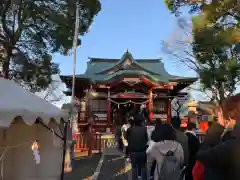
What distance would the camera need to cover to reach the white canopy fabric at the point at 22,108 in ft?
15.1

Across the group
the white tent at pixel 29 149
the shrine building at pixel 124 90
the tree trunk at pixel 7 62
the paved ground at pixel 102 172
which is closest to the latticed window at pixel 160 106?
the shrine building at pixel 124 90

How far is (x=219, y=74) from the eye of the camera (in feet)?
46.2

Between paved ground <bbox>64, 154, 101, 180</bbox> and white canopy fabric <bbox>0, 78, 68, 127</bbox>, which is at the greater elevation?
white canopy fabric <bbox>0, 78, 68, 127</bbox>

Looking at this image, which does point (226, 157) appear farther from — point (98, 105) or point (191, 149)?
point (98, 105)

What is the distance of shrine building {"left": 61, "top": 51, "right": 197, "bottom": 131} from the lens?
21.6 meters

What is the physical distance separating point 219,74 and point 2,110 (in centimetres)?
1142

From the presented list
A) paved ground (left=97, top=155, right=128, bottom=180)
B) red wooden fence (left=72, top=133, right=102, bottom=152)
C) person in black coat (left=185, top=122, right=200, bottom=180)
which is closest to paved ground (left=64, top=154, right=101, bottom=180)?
paved ground (left=97, top=155, right=128, bottom=180)

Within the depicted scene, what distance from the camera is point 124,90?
22562 millimetres

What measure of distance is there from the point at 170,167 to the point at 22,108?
2470 millimetres

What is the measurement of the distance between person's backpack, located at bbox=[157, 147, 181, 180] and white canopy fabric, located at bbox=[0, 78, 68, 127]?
7.15 feet

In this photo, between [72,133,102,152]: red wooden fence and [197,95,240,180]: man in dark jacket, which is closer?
[197,95,240,180]: man in dark jacket

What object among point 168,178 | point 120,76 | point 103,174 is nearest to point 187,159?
point 168,178

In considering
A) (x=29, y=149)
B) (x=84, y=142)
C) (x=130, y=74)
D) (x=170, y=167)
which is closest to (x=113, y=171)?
(x=29, y=149)

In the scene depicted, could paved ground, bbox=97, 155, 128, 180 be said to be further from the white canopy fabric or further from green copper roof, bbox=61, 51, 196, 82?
green copper roof, bbox=61, 51, 196, 82
